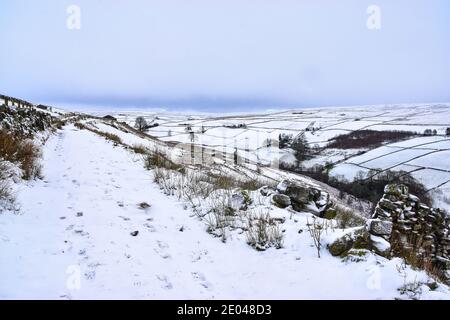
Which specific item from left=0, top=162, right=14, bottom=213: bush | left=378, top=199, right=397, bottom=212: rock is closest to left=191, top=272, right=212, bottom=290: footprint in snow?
left=0, top=162, right=14, bottom=213: bush

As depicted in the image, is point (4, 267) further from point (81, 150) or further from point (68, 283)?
point (81, 150)

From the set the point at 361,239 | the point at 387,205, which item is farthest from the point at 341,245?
the point at 387,205

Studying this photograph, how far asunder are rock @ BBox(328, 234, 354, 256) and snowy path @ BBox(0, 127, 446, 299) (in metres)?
0.13

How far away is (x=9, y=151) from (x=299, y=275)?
7.46m

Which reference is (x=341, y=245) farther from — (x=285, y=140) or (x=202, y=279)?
(x=285, y=140)

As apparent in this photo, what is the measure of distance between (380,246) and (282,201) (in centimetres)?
264

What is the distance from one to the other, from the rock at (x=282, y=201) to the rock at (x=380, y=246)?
2.46 metres

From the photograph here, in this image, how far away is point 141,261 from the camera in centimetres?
428

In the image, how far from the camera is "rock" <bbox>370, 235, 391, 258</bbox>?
14.5 feet

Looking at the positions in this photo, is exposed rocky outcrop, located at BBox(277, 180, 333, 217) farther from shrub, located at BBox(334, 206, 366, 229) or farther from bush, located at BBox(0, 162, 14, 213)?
bush, located at BBox(0, 162, 14, 213)

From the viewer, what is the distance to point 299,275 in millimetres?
4164

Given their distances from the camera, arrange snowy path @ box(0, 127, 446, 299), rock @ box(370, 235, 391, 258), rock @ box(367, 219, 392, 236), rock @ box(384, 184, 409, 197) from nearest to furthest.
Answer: snowy path @ box(0, 127, 446, 299), rock @ box(370, 235, 391, 258), rock @ box(367, 219, 392, 236), rock @ box(384, 184, 409, 197)
